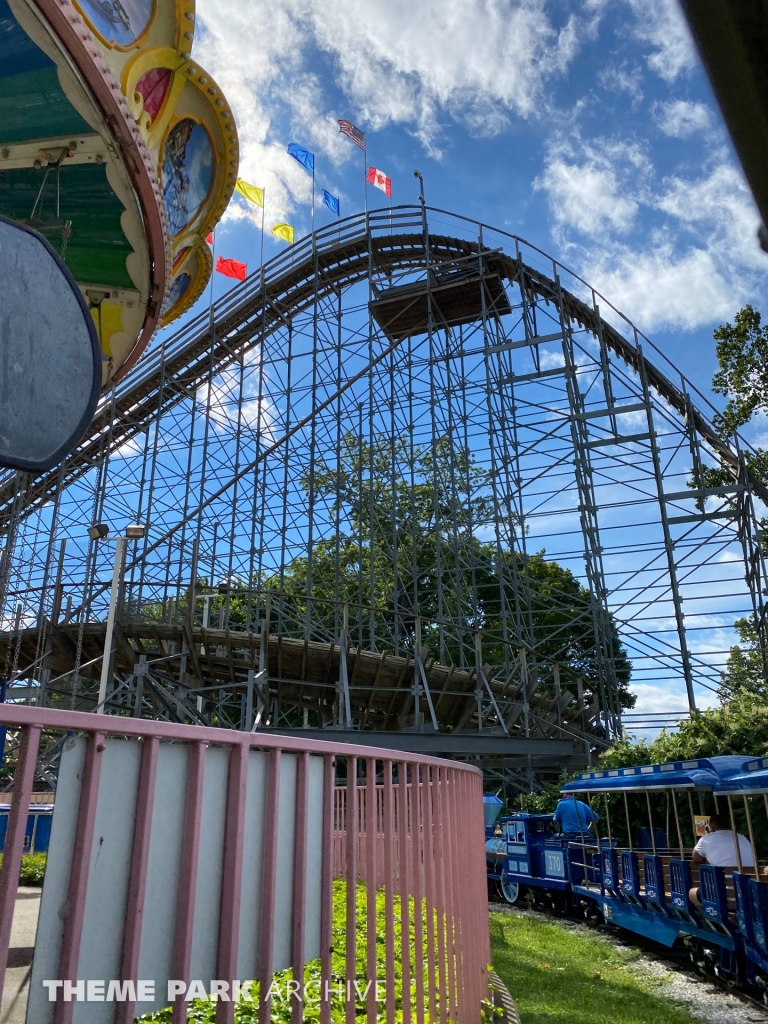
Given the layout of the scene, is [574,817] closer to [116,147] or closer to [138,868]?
[116,147]

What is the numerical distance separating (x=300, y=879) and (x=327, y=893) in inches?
7.2

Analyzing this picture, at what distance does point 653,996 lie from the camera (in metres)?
6.28

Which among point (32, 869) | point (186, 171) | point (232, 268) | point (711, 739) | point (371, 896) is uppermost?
point (232, 268)

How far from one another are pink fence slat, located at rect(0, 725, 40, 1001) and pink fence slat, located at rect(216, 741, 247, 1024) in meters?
0.59

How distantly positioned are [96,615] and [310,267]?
10948 millimetres

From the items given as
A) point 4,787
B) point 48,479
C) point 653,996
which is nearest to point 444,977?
point 653,996

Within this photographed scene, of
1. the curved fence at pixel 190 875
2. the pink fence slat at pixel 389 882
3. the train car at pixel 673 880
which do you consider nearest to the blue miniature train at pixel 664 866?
the train car at pixel 673 880

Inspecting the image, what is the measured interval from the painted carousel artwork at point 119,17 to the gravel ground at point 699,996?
742 centimetres

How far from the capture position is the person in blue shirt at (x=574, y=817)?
11.5m

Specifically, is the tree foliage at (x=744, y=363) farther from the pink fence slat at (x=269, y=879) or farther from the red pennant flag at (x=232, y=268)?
the pink fence slat at (x=269, y=879)

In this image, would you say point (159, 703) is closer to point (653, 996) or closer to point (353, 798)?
point (653, 996)

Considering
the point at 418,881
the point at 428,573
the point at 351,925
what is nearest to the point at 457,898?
the point at 418,881

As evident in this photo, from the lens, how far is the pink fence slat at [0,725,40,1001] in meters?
1.41

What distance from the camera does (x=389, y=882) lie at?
2783mm
